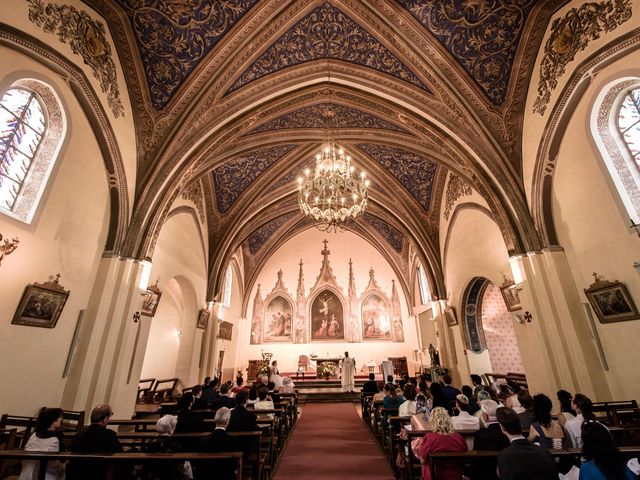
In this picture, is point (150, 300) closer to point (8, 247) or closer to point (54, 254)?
point (54, 254)

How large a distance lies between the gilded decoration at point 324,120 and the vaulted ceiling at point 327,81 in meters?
0.03

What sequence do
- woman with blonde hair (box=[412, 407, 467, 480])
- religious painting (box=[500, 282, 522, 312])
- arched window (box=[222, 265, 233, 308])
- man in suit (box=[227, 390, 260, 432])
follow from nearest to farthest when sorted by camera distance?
woman with blonde hair (box=[412, 407, 467, 480]) → man in suit (box=[227, 390, 260, 432]) → religious painting (box=[500, 282, 522, 312]) → arched window (box=[222, 265, 233, 308])

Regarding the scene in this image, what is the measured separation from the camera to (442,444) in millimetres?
2988

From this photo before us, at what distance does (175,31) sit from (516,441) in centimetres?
857

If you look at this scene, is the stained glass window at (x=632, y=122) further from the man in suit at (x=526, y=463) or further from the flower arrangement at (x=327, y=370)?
the flower arrangement at (x=327, y=370)

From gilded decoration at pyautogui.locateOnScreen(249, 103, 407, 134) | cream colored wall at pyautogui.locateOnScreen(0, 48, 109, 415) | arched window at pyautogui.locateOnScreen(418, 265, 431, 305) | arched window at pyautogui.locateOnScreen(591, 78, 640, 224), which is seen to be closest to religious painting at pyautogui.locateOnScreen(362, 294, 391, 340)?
arched window at pyautogui.locateOnScreen(418, 265, 431, 305)

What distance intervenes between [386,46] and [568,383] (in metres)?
8.20

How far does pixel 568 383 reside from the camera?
5848 mm

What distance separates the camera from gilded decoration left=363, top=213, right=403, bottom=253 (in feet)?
52.2

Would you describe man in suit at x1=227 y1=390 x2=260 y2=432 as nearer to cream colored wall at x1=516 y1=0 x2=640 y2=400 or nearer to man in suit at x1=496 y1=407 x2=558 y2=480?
man in suit at x1=496 y1=407 x2=558 y2=480

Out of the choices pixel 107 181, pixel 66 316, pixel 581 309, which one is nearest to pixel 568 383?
pixel 581 309

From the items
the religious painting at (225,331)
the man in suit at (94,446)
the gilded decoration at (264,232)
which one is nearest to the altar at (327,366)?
the religious painting at (225,331)

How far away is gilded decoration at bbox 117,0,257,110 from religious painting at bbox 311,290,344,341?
43.4ft

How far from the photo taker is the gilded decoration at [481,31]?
6023 mm
